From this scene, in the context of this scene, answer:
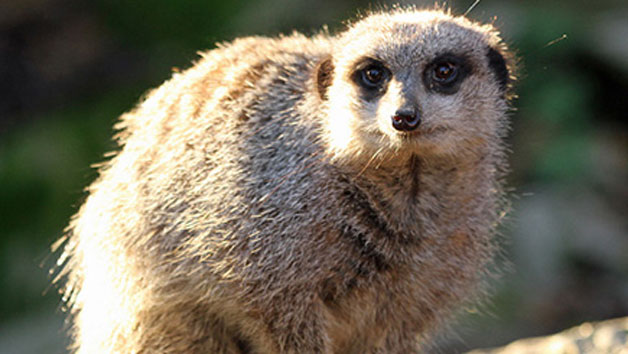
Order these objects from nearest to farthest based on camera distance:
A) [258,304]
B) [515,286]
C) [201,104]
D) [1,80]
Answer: [258,304] < [201,104] < [515,286] < [1,80]

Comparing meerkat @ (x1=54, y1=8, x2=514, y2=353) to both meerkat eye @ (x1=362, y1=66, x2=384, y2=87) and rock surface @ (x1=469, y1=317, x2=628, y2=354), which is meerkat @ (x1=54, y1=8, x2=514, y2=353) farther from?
rock surface @ (x1=469, y1=317, x2=628, y2=354)

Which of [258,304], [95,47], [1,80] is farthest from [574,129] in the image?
[1,80]

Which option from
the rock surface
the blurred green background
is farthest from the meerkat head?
the blurred green background

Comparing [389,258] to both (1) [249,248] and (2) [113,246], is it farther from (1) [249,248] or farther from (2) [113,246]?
(2) [113,246]

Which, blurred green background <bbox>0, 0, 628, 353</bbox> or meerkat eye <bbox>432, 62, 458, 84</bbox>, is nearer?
meerkat eye <bbox>432, 62, 458, 84</bbox>

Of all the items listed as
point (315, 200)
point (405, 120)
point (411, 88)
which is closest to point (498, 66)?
point (411, 88)

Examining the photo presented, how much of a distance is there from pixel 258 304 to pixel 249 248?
0.80 ft

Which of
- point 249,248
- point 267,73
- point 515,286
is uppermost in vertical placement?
point 267,73

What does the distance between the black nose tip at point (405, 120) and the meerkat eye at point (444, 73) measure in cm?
33

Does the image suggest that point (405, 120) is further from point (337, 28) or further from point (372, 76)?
point (337, 28)

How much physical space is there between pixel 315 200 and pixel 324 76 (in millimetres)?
570

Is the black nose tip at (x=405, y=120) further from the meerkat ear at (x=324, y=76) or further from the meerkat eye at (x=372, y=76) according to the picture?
the meerkat ear at (x=324, y=76)

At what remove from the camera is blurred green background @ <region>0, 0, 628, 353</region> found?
689cm

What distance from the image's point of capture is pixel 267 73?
3875 millimetres
